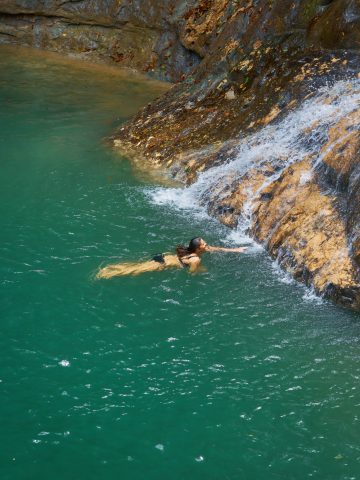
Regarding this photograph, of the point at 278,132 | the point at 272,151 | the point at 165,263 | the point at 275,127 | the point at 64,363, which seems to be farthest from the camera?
the point at 275,127

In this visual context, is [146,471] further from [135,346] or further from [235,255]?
[235,255]

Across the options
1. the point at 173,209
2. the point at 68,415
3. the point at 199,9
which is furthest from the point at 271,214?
the point at 199,9

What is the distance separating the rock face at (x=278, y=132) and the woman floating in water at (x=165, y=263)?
1290mm

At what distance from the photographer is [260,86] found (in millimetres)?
14953

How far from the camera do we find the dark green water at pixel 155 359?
6.77 meters

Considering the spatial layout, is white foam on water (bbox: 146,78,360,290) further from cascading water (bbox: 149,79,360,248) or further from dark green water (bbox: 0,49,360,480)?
dark green water (bbox: 0,49,360,480)

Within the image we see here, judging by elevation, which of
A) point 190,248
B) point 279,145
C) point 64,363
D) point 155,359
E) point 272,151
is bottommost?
point 64,363

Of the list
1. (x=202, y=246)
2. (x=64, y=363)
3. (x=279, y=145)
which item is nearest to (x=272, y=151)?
(x=279, y=145)

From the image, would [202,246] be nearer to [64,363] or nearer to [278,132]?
[64,363]

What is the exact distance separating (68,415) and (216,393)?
164cm

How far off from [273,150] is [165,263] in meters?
3.71

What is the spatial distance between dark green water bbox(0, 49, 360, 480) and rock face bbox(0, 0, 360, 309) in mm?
599

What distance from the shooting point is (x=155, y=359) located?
8.28 metres

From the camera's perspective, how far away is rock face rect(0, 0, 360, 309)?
10414mm
